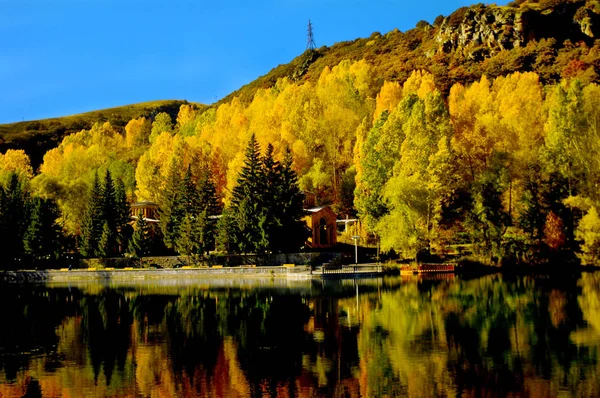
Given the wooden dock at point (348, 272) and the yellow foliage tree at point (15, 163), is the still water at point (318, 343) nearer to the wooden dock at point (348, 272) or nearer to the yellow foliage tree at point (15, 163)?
the wooden dock at point (348, 272)

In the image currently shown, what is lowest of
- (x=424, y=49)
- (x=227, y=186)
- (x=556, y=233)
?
(x=556, y=233)

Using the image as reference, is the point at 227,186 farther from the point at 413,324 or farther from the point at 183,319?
the point at 413,324

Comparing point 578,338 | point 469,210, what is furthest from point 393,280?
point 578,338

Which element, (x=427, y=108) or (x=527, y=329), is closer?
(x=527, y=329)

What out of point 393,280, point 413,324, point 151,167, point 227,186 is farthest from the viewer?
point 151,167

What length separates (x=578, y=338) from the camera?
84.3ft

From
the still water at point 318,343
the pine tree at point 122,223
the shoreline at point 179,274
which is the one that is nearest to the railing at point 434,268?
the shoreline at point 179,274

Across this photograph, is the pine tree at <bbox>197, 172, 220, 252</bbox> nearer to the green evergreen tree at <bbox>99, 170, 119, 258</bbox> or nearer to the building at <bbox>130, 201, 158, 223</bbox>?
the green evergreen tree at <bbox>99, 170, 119, 258</bbox>

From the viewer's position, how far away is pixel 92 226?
7625 centimetres

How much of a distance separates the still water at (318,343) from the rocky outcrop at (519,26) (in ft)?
265

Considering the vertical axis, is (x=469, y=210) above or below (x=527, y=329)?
above

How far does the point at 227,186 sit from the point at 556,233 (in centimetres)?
3891

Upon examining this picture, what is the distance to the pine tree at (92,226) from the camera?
2977 inches

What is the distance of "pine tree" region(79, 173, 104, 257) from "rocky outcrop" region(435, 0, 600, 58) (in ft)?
229
